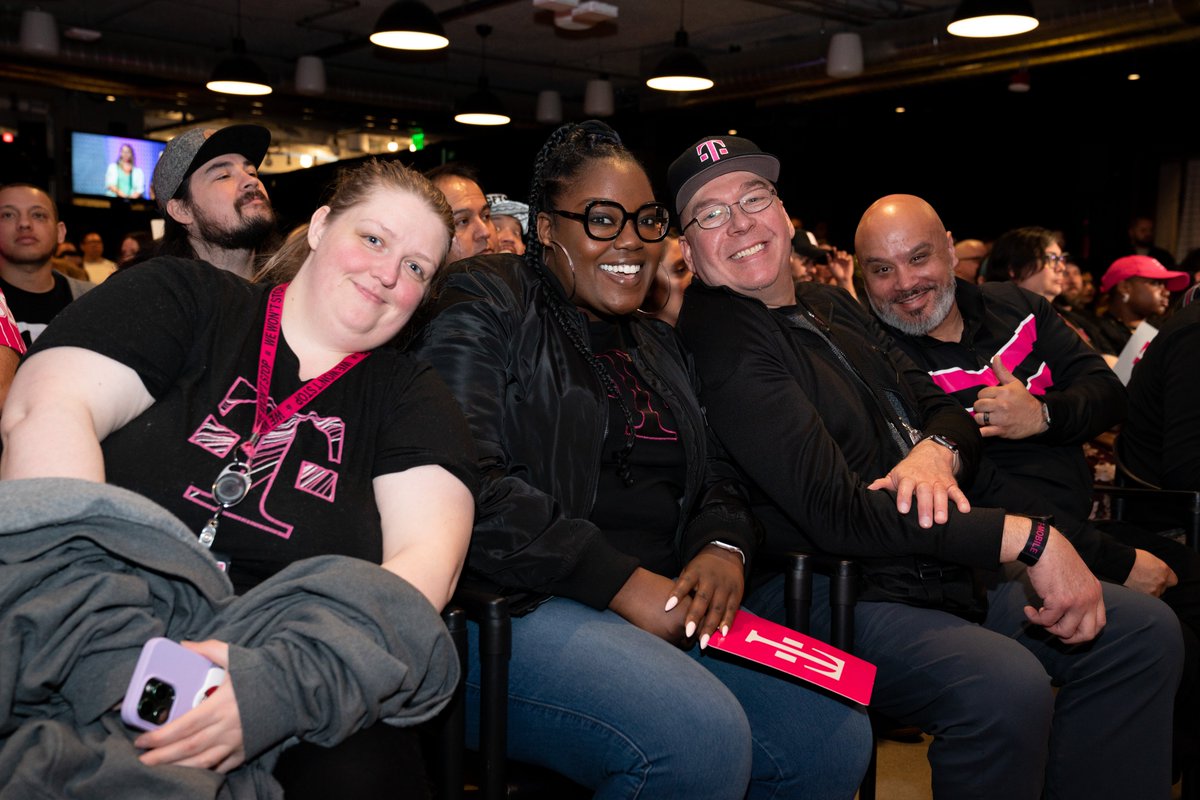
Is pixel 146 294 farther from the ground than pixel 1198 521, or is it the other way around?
pixel 146 294

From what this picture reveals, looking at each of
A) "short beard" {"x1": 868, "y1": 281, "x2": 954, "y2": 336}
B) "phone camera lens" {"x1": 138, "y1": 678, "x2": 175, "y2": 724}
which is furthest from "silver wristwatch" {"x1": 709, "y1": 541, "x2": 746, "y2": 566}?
"short beard" {"x1": 868, "y1": 281, "x2": 954, "y2": 336}

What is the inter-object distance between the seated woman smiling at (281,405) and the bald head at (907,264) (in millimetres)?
1633

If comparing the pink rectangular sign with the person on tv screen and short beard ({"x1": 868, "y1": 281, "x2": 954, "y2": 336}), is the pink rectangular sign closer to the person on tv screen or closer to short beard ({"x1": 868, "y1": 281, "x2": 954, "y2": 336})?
short beard ({"x1": 868, "y1": 281, "x2": 954, "y2": 336})

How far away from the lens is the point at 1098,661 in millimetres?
2248

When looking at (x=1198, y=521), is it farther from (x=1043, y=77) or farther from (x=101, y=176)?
(x=101, y=176)

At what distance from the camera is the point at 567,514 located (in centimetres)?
197

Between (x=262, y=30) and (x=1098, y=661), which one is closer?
(x=1098, y=661)

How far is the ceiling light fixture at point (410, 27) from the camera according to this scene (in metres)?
7.27

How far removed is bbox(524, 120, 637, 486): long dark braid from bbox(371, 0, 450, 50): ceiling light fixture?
5432mm

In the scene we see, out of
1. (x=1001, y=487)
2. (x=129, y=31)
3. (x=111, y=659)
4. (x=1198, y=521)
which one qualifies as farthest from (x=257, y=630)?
(x=129, y=31)

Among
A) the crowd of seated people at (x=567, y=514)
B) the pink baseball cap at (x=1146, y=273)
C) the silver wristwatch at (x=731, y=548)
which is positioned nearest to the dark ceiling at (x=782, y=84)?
the pink baseball cap at (x=1146, y=273)

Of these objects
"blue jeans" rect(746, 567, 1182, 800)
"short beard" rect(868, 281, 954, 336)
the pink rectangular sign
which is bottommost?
"blue jeans" rect(746, 567, 1182, 800)

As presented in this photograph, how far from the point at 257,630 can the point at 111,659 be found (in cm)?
17

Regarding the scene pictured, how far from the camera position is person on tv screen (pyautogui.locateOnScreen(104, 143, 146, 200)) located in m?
12.8
